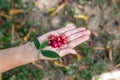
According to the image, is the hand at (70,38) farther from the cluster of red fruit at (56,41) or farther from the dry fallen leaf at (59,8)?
the dry fallen leaf at (59,8)

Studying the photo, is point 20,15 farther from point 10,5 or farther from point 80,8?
point 80,8

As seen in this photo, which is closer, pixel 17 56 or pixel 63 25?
pixel 17 56

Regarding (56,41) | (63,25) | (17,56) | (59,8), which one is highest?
(59,8)

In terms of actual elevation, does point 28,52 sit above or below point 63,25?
below

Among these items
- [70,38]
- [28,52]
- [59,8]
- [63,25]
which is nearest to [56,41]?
[70,38]

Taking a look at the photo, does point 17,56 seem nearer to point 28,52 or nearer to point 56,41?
point 28,52

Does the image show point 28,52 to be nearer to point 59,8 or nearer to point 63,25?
point 63,25
